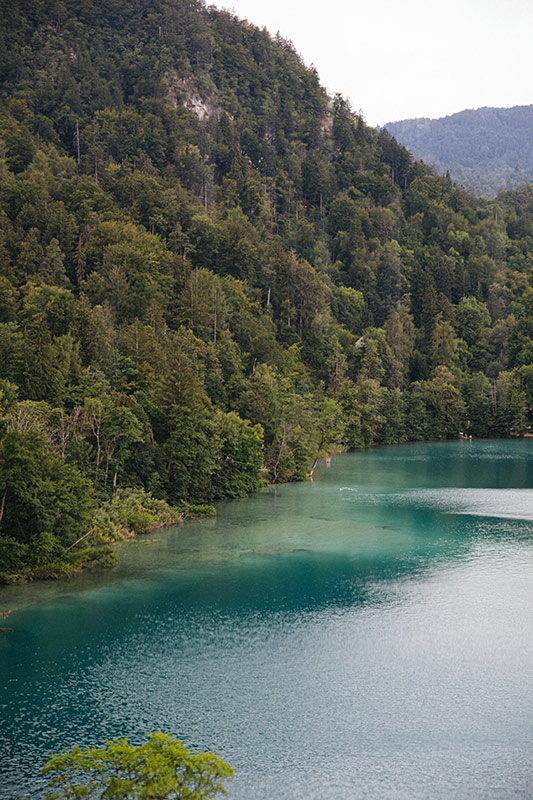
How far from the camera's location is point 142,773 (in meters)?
15.8

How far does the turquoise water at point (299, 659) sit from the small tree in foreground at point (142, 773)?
1068 millimetres

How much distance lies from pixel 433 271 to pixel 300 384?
158ft

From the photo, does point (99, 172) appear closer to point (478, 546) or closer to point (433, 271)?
point (433, 271)

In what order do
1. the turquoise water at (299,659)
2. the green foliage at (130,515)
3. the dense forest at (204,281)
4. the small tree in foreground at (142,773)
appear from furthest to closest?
1. the dense forest at (204,281)
2. the green foliage at (130,515)
3. the turquoise water at (299,659)
4. the small tree in foreground at (142,773)

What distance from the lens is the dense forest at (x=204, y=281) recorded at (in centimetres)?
4422

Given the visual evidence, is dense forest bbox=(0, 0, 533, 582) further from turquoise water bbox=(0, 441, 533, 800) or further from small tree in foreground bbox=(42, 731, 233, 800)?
small tree in foreground bbox=(42, 731, 233, 800)

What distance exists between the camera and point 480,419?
102 m

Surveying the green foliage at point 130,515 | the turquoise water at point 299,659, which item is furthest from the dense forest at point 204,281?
the turquoise water at point 299,659

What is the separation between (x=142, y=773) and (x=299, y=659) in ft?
31.6

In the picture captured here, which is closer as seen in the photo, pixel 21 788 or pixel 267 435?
pixel 21 788

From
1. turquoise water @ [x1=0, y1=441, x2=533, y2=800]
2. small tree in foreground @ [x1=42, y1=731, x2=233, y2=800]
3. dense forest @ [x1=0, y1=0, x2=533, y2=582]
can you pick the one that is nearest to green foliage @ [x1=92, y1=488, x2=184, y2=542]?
dense forest @ [x1=0, y1=0, x2=533, y2=582]

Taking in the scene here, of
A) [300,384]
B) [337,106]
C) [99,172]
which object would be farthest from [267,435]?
[337,106]

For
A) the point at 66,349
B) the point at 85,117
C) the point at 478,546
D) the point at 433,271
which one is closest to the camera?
the point at 478,546

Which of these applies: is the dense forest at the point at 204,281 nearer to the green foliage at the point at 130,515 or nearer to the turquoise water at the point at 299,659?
the green foliage at the point at 130,515
